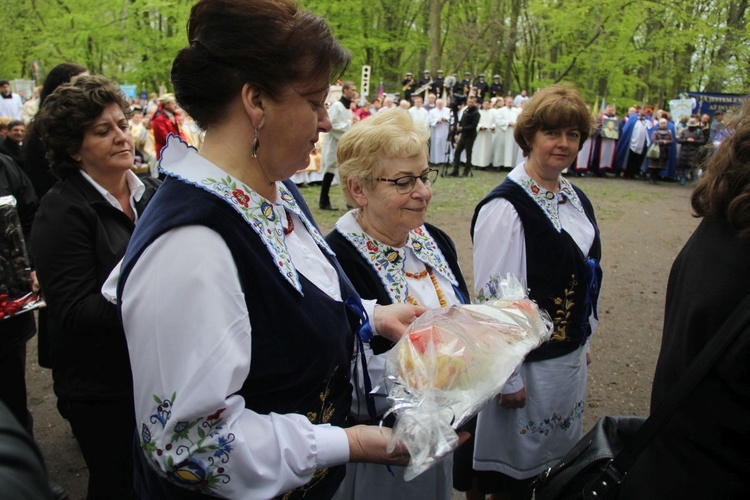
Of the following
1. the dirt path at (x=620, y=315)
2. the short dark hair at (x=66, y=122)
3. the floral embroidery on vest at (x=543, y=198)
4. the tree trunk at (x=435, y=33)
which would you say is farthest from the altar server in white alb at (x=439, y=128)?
the short dark hair at (x=66, y=122)

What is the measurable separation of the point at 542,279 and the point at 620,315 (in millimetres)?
3855

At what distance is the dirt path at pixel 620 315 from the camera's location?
3510mm

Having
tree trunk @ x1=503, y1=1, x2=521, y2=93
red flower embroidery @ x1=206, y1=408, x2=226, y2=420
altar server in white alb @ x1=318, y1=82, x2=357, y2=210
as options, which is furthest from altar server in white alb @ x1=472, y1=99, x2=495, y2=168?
red flower embroidery @ x1=206, y1=408, x2=226, y2=420

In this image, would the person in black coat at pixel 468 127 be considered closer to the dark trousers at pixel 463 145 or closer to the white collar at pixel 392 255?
the dark trousers at pixel 463 145

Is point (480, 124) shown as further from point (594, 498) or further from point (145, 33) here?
point (594, 498)

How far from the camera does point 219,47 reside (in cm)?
123

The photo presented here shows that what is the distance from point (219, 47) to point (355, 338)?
0.87 meters

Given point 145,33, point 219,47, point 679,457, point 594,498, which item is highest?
point 145,33

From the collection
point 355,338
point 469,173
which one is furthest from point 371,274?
point 469,173

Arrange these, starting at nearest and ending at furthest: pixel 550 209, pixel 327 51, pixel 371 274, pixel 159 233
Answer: pixel 159 233
pixel 327 51
pixel 371 274
pixel 550 209

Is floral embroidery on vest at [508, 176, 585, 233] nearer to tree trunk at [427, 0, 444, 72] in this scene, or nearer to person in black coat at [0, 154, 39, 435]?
person in black coat at [0, 154, 39, 435]

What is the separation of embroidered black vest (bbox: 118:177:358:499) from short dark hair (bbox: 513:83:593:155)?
1.74 meters

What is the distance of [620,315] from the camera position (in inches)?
228

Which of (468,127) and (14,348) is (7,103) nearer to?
(468,127)
